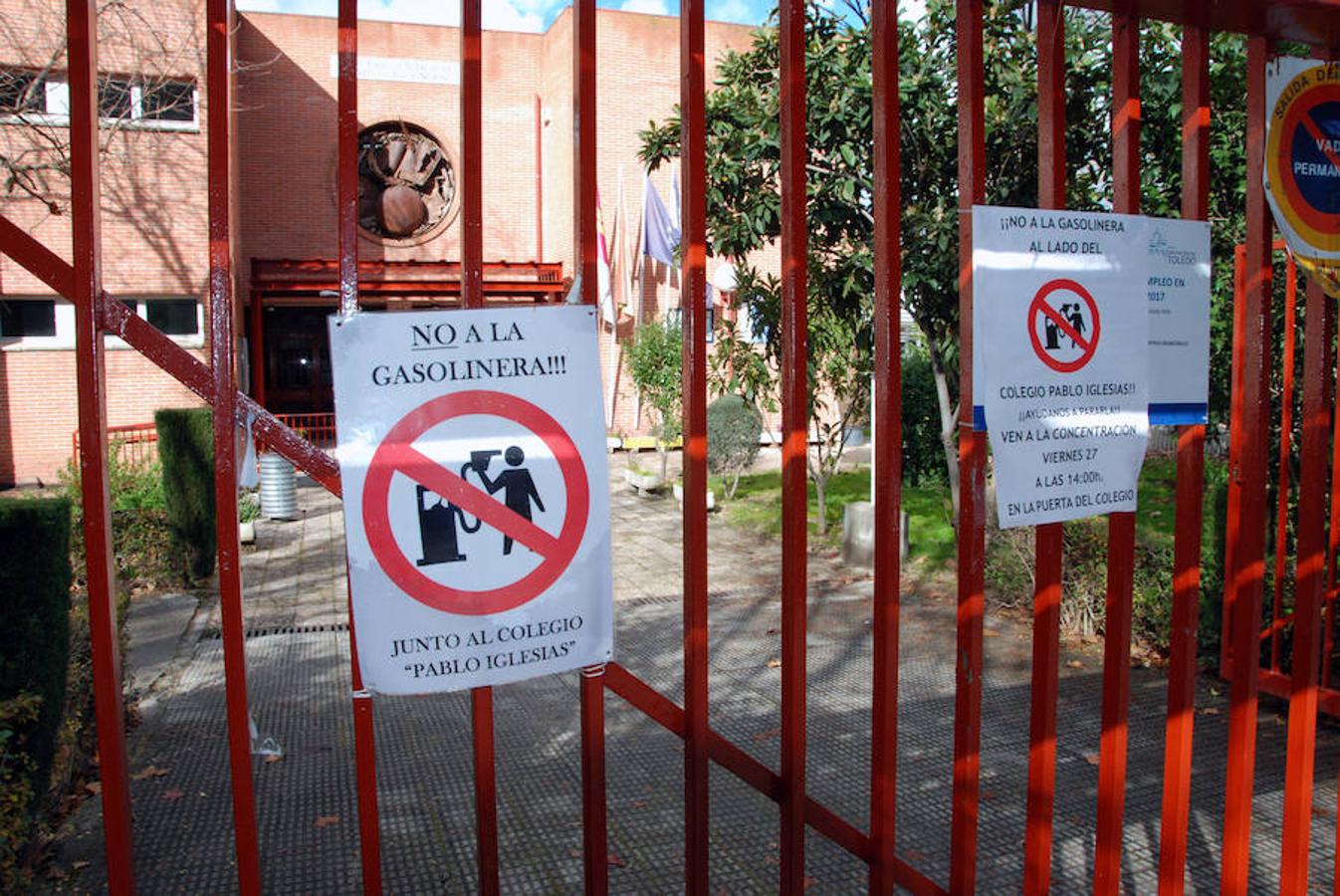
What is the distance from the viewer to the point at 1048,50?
2277mm

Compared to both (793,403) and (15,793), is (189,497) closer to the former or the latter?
(15,793)

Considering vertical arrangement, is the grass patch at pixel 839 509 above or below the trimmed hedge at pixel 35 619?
below

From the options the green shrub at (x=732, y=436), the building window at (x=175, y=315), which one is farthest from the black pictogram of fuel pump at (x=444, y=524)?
the building window at (x=175, y=315)

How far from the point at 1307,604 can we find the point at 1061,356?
3.76 feet

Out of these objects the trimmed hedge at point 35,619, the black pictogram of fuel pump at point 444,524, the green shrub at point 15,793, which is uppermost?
the black pictogram of fuel pump at point 444,524

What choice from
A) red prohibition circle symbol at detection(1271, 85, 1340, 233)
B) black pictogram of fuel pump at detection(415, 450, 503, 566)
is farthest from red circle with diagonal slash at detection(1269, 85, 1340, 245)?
black pictogram of fuel pump at detection(415, 450, 503, 566)

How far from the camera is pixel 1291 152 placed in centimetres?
260

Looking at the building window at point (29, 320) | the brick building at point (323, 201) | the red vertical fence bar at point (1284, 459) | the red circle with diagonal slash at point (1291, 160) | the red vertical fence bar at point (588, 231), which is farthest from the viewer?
the brick building at point (323, 201)

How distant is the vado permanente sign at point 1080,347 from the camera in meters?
2.20

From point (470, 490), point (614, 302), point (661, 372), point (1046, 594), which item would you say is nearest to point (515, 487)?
point (470, 490)

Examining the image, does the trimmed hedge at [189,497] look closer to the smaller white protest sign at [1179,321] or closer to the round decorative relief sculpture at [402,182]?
the smaller white protest sign at [1179,321]

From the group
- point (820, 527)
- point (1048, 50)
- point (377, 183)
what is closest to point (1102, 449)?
point (1048, 50)

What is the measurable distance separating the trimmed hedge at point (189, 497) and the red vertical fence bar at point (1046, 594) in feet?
26.3

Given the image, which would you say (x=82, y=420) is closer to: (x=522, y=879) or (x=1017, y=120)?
(x=522, y=879)
